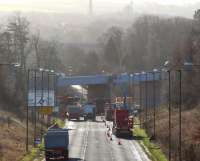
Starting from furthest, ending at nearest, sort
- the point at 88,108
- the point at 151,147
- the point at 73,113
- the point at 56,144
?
the point at 88,108, the point at 73,113, the point at 151,147, the point at 56,144

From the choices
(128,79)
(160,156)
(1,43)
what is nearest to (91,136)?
(160,156)

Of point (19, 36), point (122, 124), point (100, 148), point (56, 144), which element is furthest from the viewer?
point (19, 36)

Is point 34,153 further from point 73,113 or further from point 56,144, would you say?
point 73,113

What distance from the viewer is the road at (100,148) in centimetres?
6494

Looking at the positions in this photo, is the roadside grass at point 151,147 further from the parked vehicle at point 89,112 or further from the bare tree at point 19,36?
the bare tree at point 19,36

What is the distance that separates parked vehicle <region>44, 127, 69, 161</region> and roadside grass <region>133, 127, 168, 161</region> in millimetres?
8497

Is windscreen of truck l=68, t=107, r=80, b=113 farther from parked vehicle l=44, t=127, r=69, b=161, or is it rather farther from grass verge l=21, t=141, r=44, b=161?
parked vehicle l=44, t=127, r=69, b=161

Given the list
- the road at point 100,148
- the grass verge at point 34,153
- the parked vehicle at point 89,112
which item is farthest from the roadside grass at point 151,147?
the parked vehicle at point 89,112

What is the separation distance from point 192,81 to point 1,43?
3954 cm

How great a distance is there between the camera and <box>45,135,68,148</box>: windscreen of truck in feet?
200

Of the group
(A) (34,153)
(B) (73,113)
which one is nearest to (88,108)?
(B) (73,113)

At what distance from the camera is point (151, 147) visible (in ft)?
244

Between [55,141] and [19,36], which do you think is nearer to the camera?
[55,141]

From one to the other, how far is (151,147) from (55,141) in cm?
1663
